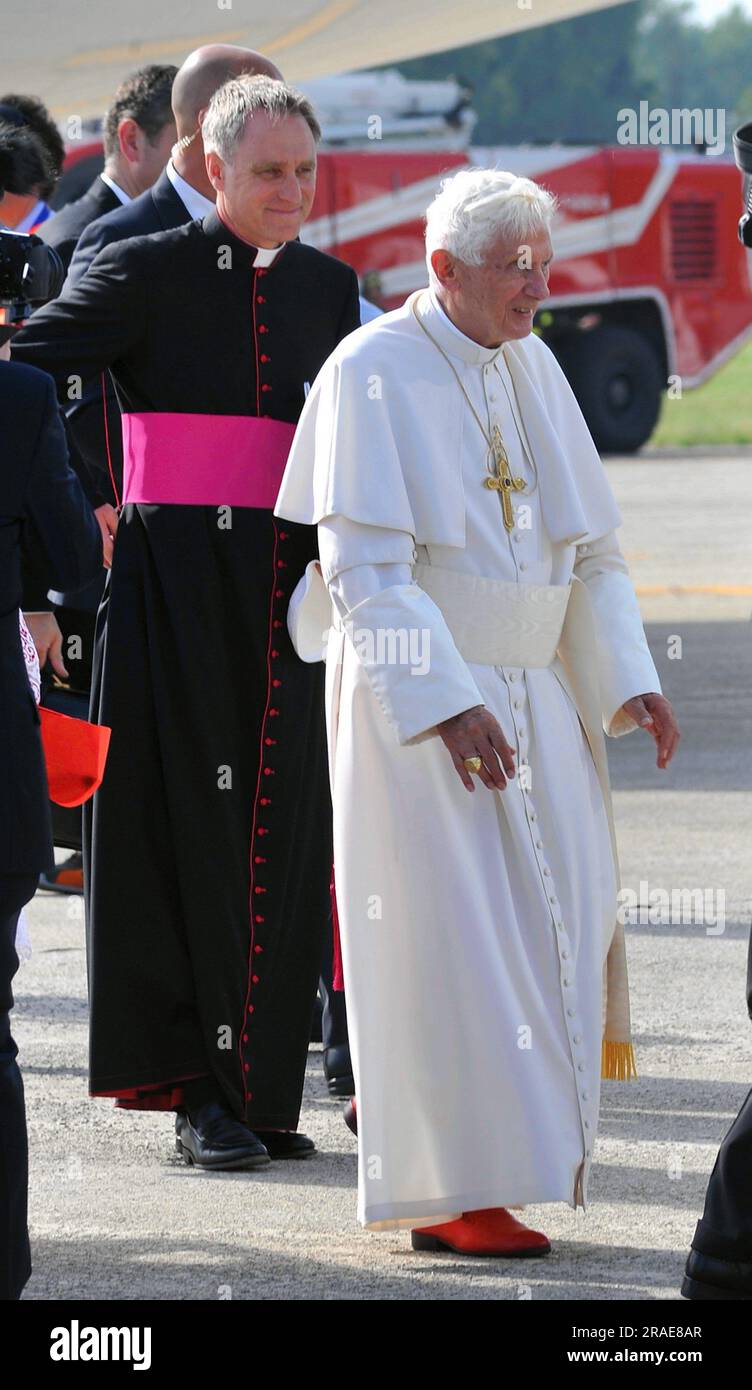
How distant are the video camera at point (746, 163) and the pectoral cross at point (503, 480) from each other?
0.65m

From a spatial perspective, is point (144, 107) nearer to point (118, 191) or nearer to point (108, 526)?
point (118, 191)

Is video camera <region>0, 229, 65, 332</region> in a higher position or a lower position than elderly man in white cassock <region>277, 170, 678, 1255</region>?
higher

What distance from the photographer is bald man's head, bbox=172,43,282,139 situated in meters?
5.03

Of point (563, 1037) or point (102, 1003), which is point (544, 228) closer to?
point (563, 1037)

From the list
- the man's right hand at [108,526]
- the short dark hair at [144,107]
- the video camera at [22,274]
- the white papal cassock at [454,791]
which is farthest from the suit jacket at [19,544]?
the short dark hair at [144,107]

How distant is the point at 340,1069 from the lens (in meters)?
5.26

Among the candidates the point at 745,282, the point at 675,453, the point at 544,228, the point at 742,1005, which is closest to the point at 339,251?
the point at 745,282

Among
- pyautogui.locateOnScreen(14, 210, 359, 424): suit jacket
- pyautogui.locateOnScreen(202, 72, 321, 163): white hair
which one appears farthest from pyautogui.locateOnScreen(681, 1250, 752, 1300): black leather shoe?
pyautogui.locateOnScreen(202, 72, 321, 163): white hair

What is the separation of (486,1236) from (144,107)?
3245 mm

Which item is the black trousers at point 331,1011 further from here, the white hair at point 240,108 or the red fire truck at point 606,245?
the red fire truck at point 606,245

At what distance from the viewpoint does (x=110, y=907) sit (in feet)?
15.5

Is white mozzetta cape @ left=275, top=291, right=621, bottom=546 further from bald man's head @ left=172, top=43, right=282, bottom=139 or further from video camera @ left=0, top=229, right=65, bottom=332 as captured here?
bald man's head @ left=172, top=43, right=282, bottom=139

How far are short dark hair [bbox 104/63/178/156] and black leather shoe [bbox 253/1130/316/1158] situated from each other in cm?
259
